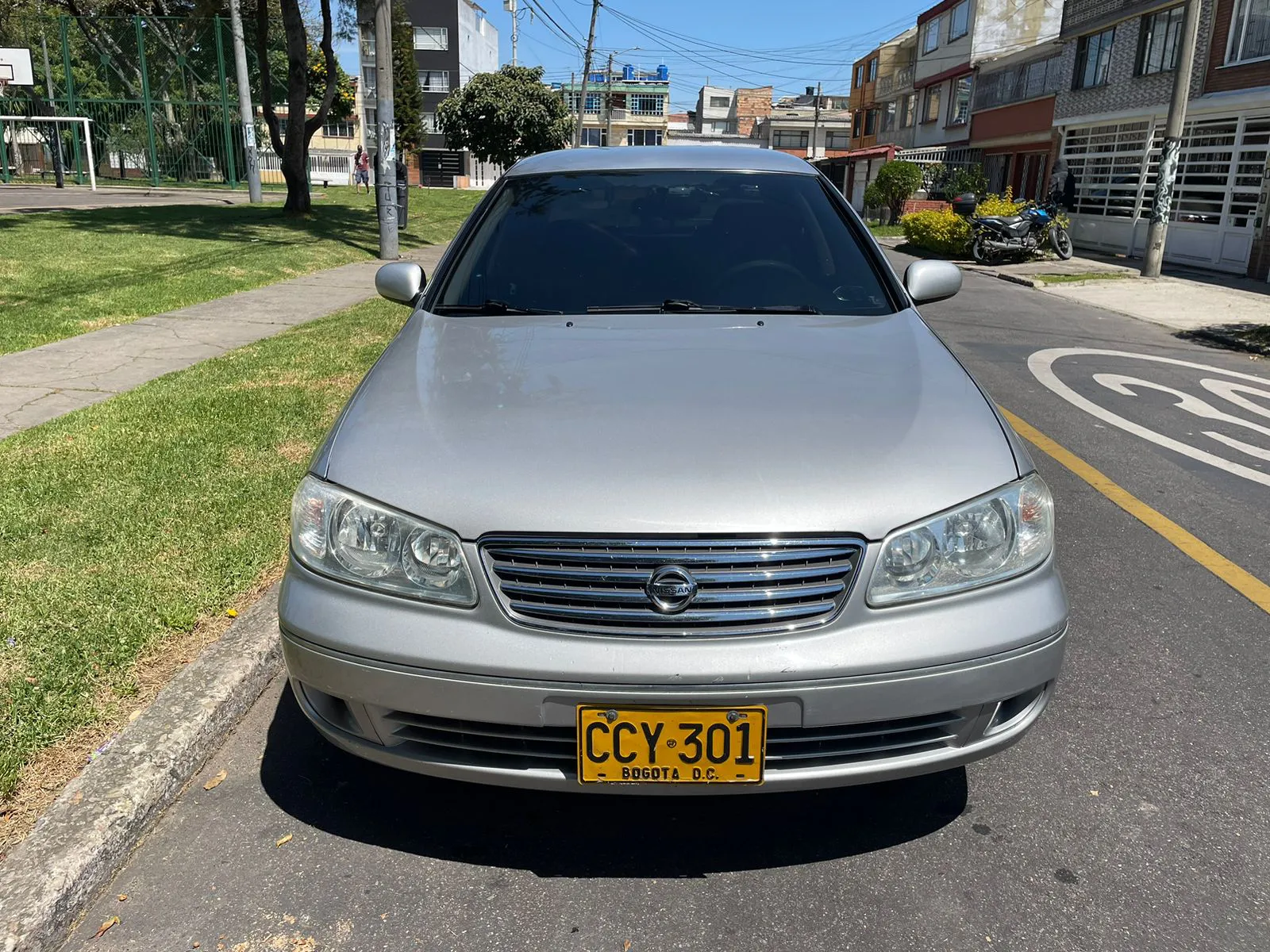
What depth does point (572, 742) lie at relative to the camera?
205 centimetres

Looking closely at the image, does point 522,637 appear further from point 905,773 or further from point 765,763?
point 905,773

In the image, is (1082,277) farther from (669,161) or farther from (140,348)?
(669,161)

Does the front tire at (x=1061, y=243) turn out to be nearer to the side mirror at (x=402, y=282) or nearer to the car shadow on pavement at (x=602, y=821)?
the side mirror at (x=402, y=282)

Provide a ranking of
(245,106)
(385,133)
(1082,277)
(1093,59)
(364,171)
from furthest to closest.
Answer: (364,171), (245,106), (1093,59), (1082,277), (385,133)

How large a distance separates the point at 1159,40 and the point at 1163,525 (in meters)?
20.0

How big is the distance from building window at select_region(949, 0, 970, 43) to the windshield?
1539 inches

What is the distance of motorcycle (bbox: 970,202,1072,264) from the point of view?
1822cm

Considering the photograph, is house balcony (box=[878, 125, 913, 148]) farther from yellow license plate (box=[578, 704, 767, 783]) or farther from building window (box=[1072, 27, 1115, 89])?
yellow license plate (box=[578, 704, 767, 783])

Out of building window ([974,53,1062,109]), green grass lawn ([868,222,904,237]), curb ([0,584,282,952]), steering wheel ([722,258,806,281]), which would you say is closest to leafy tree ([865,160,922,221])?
green grass lawn ([868,222,904,237])

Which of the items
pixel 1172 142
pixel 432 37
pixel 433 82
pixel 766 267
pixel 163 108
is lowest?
pixel 766 267

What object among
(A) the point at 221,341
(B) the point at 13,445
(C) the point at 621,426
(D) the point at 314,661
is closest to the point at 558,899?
(D) the point at 314,661

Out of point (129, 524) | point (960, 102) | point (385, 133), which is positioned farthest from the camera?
point (960, 102)

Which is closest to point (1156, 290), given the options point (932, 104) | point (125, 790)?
point (125, 790)

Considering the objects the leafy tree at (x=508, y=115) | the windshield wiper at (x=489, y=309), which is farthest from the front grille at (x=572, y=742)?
the leafy tree at (x=508, y=115)
